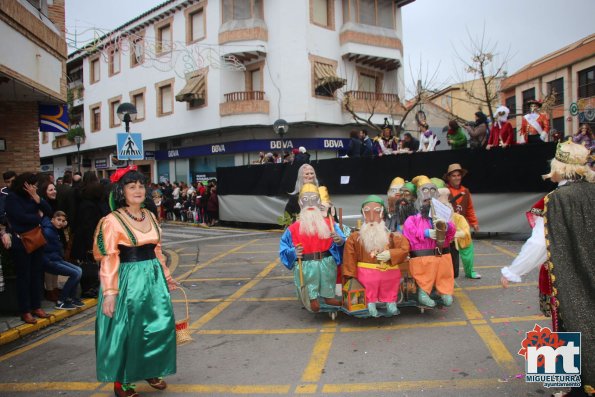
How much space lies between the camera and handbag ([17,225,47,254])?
588 cm

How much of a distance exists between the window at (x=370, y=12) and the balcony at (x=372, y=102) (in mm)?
3781

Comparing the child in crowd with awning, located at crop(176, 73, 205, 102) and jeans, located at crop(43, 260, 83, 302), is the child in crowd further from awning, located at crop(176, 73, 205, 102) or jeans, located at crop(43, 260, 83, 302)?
awning, located at crop(176, 73, 205, 102)

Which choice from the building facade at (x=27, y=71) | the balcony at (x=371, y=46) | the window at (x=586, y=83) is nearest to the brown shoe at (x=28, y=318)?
the building facade at (x=27, y=71)

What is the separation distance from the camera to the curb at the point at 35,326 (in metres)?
5.55

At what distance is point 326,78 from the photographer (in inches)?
903

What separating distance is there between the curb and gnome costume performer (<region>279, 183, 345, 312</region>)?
10.6ft

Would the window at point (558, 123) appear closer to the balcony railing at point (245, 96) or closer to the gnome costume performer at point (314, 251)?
the balcony railing at point (245, 96)

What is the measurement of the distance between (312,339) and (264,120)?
1936 cm

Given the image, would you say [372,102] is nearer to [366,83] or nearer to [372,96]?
[372,96]

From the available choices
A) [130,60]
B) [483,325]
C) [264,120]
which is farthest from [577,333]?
[130,60]

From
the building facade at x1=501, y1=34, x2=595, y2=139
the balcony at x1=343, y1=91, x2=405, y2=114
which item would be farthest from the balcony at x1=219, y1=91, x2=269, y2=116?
the building facade at x1=501, y1=34, x2=595, y2=139

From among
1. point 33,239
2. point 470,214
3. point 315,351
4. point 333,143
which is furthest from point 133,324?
point 333,143

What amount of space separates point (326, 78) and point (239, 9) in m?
5.66

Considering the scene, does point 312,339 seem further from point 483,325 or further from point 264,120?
point 264,120
